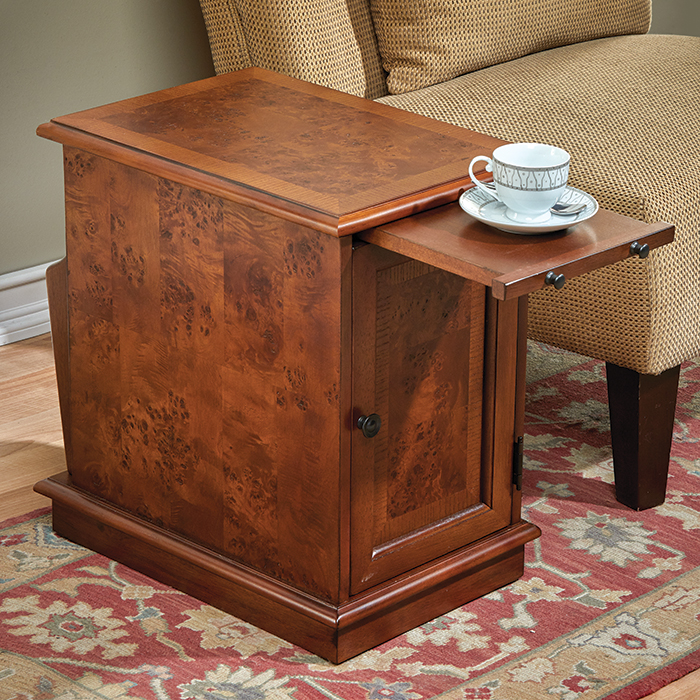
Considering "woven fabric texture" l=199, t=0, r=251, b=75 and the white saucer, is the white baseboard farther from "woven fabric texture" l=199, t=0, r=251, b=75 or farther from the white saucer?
the white saucer

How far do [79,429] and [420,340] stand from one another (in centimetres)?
Result: 49

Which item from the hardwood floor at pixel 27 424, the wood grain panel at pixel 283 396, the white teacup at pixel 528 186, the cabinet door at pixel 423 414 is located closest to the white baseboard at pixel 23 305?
the hardwood floor at pixel 27 424

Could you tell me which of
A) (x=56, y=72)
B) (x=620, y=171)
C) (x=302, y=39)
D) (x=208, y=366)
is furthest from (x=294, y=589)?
(x=56, y=72)

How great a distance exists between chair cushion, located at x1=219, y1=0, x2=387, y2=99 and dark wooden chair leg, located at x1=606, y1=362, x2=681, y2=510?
0.63 m

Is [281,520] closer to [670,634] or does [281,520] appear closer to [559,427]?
[670,634]

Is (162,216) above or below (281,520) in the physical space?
above

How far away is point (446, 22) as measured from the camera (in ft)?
6.37

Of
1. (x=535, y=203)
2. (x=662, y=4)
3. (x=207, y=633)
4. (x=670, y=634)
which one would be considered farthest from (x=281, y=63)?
(x=662, y=4)

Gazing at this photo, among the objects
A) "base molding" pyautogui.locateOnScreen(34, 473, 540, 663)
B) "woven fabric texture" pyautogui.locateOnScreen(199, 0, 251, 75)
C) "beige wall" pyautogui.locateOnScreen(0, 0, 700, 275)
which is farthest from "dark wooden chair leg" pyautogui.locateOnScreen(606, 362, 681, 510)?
"beige wall" pyautogui.locateOnScreen(0, 0, 700, 275)

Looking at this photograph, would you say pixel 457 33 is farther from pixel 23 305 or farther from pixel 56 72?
pixel 23 305

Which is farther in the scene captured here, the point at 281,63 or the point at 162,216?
the point at 281,63

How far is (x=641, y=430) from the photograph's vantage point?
1603 millimetres

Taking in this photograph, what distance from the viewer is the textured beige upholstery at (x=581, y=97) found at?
154cm

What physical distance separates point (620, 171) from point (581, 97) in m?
0.29
